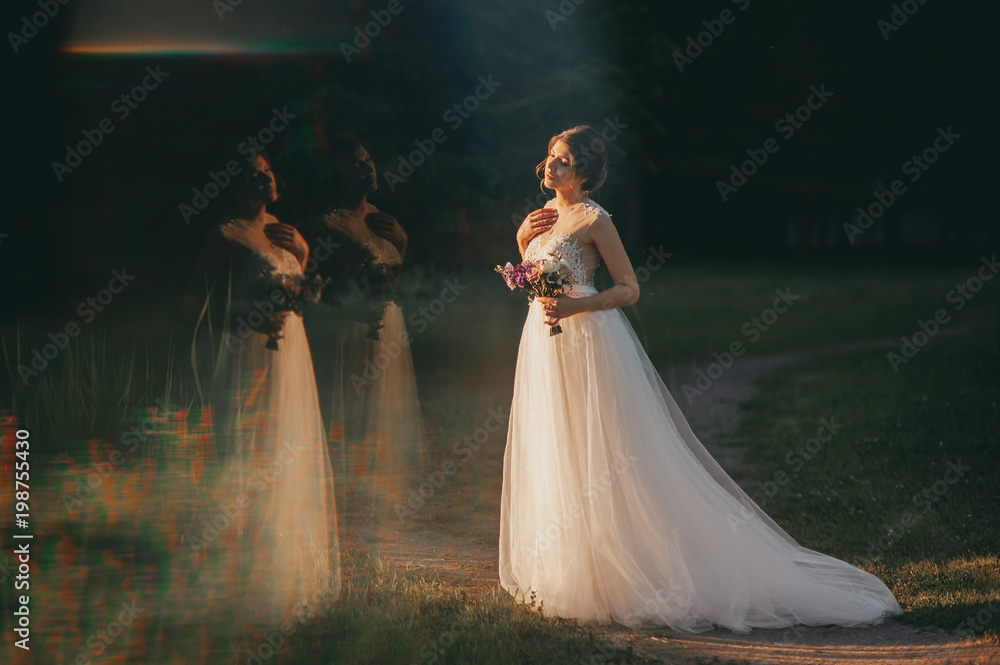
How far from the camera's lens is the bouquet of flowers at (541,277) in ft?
14.2

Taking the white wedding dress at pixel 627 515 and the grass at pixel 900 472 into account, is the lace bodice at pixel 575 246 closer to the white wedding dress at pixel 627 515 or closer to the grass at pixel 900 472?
the white wedding dress at pixel 627 515

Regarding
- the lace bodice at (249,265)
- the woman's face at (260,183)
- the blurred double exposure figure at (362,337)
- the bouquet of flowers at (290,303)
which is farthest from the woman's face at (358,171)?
the lace bodice at (249,265)

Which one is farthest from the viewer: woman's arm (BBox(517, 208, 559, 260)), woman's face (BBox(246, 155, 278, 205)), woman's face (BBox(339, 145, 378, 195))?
woman's face (BBox(339, 145, 378, 195))

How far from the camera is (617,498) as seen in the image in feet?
14.6

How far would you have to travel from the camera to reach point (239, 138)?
639 cm

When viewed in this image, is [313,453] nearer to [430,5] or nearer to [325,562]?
[325,562]

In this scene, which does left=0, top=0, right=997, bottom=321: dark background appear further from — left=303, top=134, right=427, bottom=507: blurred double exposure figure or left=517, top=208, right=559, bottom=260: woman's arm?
left=517, top=208, right=559, bottom=260: woman's arm

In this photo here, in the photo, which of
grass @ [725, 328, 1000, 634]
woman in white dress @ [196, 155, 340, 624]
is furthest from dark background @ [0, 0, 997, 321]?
grass @ [725, 328, 1000, 634]

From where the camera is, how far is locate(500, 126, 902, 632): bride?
4363 mm

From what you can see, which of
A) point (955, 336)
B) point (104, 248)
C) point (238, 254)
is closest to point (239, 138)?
point (238, 254)

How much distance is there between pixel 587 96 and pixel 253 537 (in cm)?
623

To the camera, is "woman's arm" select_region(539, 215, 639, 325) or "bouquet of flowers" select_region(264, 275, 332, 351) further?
"bouquet of flowers" select_region(264, 275, 332, 351)

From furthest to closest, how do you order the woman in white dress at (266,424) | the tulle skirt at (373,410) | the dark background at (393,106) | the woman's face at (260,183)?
1. the tulle skirt at (373,410)
2. the woman's face at (260,183)
3. the dark background at (393,106)
4. the woman in white dress at (266,424)

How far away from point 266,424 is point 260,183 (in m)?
1.91
